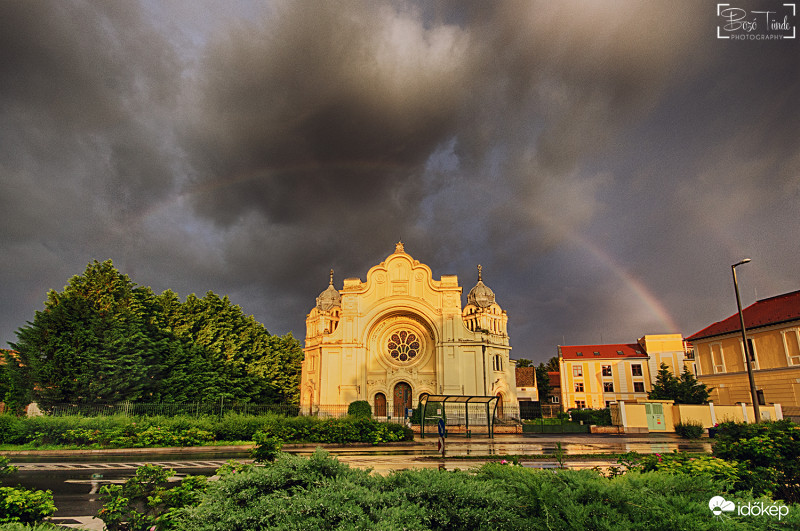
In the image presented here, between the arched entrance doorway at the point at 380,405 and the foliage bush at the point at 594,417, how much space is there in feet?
67.0

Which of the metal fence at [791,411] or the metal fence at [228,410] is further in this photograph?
the metal fence at [791,411]

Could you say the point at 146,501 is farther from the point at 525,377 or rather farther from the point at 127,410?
the point at 525,377

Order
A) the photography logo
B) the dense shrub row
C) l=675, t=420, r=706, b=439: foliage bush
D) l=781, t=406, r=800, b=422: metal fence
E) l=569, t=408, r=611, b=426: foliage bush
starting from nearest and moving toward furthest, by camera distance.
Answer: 1. the photography logo
2. the dense shrub row
3. l=675, t=420, r=706, b=439: foliage bush
4. l=781, t=406, r=800, b=422: metal fence
5. l=569, t=408, r=611, b=426: foliage bush

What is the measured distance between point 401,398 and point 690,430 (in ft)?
81.9

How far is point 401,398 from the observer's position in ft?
148

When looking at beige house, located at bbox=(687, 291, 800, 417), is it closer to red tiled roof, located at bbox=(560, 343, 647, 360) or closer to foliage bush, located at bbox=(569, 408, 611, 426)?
foliage bush, located at bbox=(569, 408, 611, 426)

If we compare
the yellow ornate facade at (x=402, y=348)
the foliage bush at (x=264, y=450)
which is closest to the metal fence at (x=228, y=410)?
the yellow ornate facade at (x=402, y=348)

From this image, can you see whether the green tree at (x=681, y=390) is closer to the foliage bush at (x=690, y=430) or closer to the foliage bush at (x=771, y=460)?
the foliage bush at (x=690, y=430)

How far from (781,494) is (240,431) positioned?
2119 centimetres

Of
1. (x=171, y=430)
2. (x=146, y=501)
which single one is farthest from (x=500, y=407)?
(x=146, y=501)

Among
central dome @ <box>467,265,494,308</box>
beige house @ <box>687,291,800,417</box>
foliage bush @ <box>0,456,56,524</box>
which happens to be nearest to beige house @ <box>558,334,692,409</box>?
central dome @ <box>467,265,494,308</box>

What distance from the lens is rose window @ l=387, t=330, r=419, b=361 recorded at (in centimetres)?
4734

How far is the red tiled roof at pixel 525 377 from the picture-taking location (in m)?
73.0

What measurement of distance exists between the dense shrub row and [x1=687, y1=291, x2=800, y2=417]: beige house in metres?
29.5
